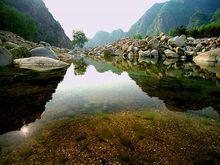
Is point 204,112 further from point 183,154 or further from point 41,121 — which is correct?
A: point 41,121

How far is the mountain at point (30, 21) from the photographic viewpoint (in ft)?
183

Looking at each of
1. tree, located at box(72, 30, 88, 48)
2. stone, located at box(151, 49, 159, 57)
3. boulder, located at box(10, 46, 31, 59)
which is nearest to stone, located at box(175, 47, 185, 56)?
stone, located at box(151, 49, 159, 57)

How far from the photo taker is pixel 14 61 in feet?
73.7

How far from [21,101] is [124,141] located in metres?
5.06

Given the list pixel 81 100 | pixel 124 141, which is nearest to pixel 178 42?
pixel 81 100

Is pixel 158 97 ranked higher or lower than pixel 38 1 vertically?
lower

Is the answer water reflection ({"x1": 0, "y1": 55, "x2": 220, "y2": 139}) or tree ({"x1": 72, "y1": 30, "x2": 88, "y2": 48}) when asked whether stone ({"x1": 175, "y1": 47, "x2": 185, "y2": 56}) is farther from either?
tree ({"x1": 72, "y1": 30, "x2": 88, "y2": 48})

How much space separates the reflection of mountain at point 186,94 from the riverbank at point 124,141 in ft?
4.78

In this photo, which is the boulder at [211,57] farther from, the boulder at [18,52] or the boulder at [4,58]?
the boulder at [4,58]

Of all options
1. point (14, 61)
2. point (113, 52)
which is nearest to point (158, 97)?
point (14, 61)

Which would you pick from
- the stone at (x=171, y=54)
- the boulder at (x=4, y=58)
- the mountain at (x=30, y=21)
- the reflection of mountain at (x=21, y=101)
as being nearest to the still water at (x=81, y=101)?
the reflection of mountain at (x=21, y=101)

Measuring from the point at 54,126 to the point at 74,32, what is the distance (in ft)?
419

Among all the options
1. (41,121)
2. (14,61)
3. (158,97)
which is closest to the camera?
(41,121)

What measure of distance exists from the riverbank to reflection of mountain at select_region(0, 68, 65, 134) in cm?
108
